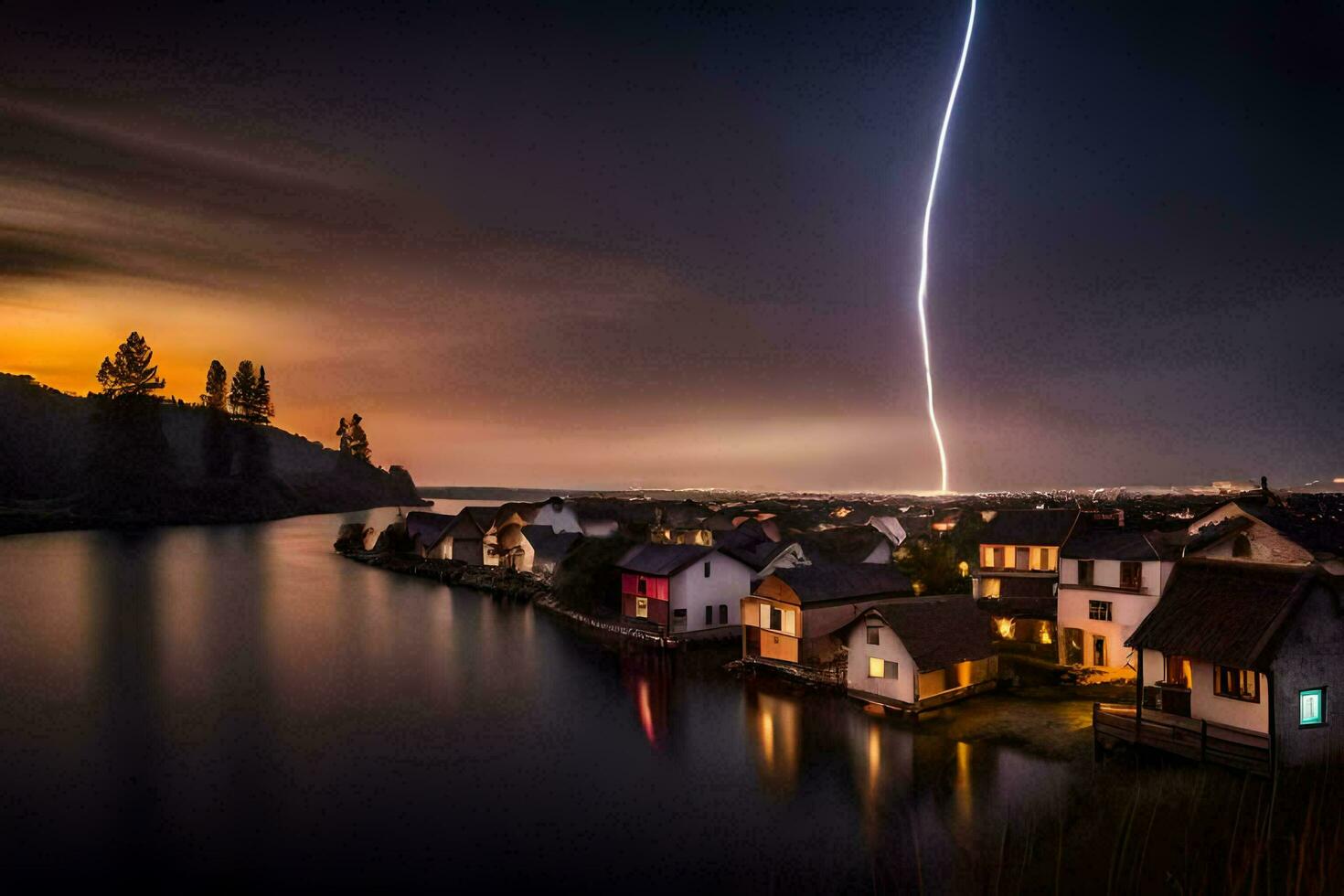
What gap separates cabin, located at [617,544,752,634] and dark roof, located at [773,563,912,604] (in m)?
7.84

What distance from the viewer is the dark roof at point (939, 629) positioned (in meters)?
26.4

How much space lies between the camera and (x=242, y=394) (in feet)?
473

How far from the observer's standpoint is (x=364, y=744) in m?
26.9

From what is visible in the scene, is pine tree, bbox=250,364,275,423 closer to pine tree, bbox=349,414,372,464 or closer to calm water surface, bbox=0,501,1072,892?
pine tree, bbox=349,414,372,464

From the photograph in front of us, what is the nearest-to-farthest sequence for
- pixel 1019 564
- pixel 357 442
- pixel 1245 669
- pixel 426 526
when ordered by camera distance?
1. pixel 1245 669
2. pixel 1019 564
3. pixel 426 526
4. pixel 357 442

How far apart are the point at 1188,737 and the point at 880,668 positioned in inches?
404

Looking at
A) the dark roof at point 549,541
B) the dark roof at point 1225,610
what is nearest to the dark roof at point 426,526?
the dark roof at point 549,541

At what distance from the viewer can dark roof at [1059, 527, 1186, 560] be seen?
29.8 metres

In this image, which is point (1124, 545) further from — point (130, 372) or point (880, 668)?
point (130, 372)

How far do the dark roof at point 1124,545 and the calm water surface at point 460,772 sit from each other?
12687 mm

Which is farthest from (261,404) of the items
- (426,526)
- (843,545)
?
(843,545)

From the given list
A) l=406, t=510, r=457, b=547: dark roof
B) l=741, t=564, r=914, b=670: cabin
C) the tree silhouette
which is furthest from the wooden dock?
the tree silhouette

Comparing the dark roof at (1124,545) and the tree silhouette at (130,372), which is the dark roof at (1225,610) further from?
the tree silhouette at (130,372)

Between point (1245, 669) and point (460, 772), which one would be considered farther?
point (460, 772)
